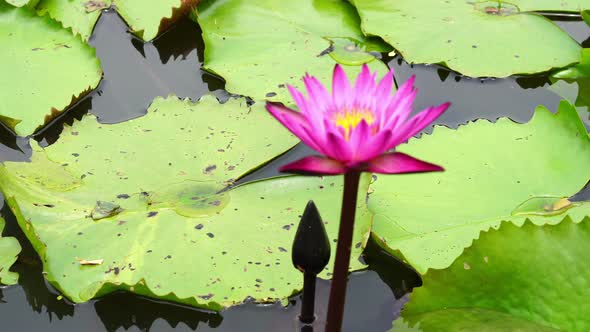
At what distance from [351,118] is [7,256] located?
1.01 m

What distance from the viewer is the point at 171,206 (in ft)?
6.20

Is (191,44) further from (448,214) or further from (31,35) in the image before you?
(448,214)

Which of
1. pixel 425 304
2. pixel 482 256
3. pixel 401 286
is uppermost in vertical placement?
pixel 482 256

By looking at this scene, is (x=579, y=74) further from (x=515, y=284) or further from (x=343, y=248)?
(x=343, y=248)

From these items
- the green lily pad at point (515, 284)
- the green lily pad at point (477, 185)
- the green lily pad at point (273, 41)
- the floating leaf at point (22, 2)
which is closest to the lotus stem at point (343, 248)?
the green lily pad at point (515, 284)

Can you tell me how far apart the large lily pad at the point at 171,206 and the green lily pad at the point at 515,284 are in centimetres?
29

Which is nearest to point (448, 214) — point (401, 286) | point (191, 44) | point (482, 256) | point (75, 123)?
point (401, 286)

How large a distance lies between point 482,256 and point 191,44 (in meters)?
1.51

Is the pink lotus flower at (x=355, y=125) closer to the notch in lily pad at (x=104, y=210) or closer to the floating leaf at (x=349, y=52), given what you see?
the notch in lily pad at (x=104, y=210)

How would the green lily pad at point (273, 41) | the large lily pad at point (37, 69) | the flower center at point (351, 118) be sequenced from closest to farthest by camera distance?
the flower center at point (351, 118)
the large lily pad at point (37, 69)
the green lily pad at point (273, 41)

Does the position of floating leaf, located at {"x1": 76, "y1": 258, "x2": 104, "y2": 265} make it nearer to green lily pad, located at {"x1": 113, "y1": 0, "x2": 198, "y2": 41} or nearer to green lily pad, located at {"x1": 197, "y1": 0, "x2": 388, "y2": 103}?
green lily pad, located at {"x1": 197, "y1": 0, "x2": 388, "y2": 103}

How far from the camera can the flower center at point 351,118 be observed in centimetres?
116

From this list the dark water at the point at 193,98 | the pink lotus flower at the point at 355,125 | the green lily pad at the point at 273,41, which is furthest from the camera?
the green lily pad at the point at 273,41

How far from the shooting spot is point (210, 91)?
8.00 feet
